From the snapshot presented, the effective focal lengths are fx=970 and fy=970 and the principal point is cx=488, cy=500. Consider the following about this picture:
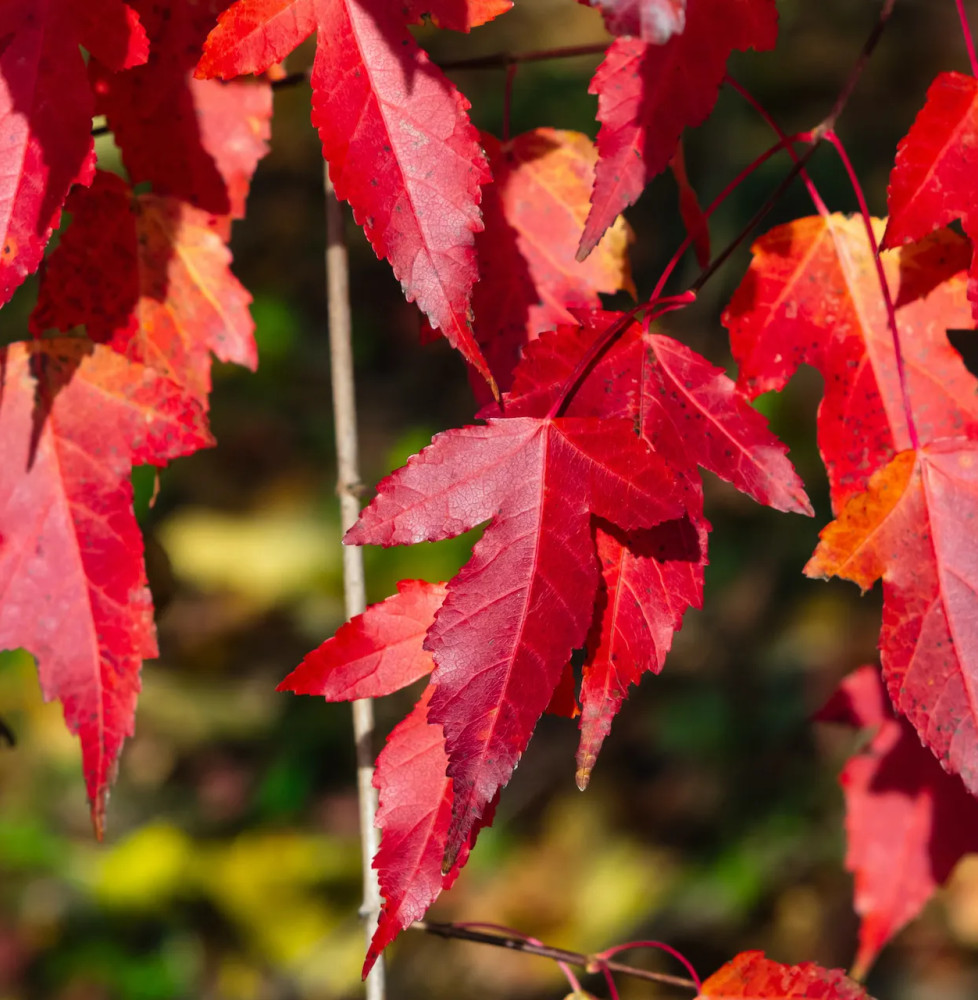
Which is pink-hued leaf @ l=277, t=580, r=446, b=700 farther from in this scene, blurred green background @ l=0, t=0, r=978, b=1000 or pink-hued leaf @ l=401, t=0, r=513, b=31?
blurred green background @ l=0, t=0, r=978, b=1000

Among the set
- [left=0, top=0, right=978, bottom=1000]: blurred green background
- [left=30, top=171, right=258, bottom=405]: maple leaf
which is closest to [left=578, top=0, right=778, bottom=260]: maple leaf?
[left=30, top=171, right=258, bottom=405]: maple leaf

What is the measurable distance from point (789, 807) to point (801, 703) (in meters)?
0.30

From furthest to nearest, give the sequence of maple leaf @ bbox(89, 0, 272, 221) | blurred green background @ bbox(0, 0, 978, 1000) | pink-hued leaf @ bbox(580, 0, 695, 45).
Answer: blurred green background @ bbox(0, 0, 978, 1000) < maple leaf @ bbox(89, 0, 272, 221) < pink-hued leaf @ bbox(580, 0, 695, 45)

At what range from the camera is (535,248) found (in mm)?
693

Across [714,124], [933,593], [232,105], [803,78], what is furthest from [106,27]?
[803,78]

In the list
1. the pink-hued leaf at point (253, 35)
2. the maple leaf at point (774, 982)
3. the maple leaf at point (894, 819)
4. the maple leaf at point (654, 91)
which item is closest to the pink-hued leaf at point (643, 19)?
the maple leaf at point (654, 91)

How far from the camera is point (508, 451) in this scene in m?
0.54

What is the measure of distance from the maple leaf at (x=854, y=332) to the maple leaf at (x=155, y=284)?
0.35m

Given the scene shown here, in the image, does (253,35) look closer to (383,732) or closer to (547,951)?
(547,951)

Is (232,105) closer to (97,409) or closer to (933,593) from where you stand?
(97,409)

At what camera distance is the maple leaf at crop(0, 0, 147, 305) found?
0.52 meters

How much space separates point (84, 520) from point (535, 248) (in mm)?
359

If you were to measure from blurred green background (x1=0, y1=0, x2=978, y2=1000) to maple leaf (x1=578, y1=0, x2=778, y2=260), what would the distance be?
1.62 meters

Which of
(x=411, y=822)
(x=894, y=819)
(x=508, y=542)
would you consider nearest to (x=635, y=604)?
(x=508, y=542)
